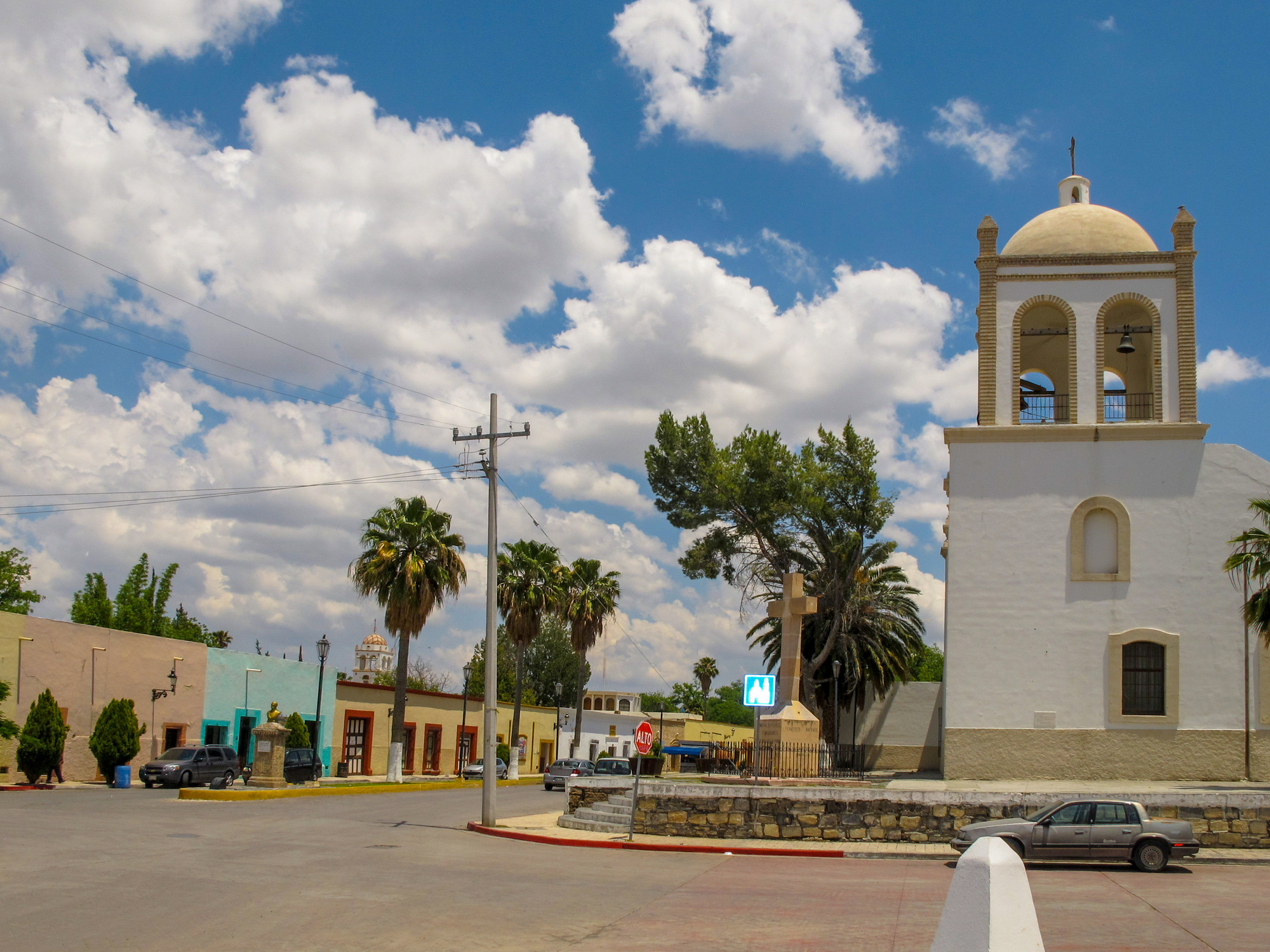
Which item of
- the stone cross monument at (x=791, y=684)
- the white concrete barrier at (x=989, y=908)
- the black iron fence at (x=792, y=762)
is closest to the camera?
the white concrete barrier at (x=989, y=908)

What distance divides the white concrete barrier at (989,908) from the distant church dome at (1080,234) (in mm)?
25217

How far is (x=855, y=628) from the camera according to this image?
41.4 metres

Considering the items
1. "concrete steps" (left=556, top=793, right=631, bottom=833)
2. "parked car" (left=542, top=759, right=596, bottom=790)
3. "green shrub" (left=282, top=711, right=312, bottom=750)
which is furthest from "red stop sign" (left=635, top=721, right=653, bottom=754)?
"green shrub" (left=282, top=711, right=312, bottom=750)

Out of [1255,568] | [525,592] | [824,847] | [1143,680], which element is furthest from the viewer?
[525,592]

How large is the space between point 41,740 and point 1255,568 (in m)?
30.6

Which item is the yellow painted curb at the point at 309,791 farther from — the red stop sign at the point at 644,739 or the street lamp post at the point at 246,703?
the red stop sign at the point at 644,739

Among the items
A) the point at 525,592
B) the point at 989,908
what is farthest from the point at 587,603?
the point at 989,908

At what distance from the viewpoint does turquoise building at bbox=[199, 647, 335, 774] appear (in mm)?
39688

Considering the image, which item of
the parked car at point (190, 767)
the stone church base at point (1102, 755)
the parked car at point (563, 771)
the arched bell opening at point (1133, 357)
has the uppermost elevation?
the arched bell opening at point (1133, 357)

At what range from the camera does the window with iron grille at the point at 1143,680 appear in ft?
81.5

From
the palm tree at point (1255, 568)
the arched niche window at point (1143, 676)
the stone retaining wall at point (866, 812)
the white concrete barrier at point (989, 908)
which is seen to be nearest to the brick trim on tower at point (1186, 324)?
the palm tree at point (1255, 568)

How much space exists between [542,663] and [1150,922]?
73072mm

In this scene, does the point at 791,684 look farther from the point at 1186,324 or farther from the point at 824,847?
the point at 1186,324

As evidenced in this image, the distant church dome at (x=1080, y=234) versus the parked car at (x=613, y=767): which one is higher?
the distant church dome at (x=1080, y=234)
